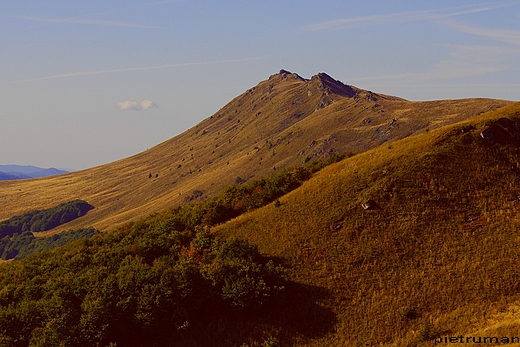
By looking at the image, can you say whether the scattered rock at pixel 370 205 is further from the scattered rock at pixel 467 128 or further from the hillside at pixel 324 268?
Answer: the scattered rock at pixel 467 128

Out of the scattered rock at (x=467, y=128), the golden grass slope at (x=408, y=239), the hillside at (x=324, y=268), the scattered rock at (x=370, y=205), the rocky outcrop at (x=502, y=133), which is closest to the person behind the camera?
the hillside at (x=324, y=268)

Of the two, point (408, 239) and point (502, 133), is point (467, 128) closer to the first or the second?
point (502, 133)

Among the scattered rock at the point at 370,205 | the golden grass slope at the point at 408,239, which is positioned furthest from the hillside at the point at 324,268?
the scattered rock at the point at 370,205

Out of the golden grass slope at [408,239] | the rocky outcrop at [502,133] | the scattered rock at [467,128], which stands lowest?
the golden grass slope at [408,239]

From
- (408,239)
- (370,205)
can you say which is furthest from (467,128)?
(408,239)

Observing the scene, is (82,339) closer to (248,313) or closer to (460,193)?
(248,313)

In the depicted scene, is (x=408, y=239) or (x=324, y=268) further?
(x=408, y=239)

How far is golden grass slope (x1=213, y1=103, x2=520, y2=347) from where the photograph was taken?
39812 millimetres

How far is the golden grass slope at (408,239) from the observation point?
39.8 metres

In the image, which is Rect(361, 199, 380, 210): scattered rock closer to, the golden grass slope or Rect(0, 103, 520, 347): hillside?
Rect(0, 103, 520, 347): hillside

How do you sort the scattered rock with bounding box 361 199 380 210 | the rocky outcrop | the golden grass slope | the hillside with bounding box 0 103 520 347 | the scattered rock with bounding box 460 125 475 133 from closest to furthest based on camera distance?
the hillside with bounding box 0 103 520 347 < the golden grass slope < the scattered rock with bounding box 361 199 380 210 < the rocky outcrop < the scattered rock with bounding box 460 125 475 133

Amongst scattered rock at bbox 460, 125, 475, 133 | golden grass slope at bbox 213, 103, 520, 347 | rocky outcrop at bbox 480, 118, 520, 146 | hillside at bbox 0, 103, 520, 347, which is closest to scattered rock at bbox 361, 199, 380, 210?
hillside at bbox 0, 103, 520, 347

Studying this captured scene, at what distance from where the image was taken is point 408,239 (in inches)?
1999

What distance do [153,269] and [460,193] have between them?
131 feet
